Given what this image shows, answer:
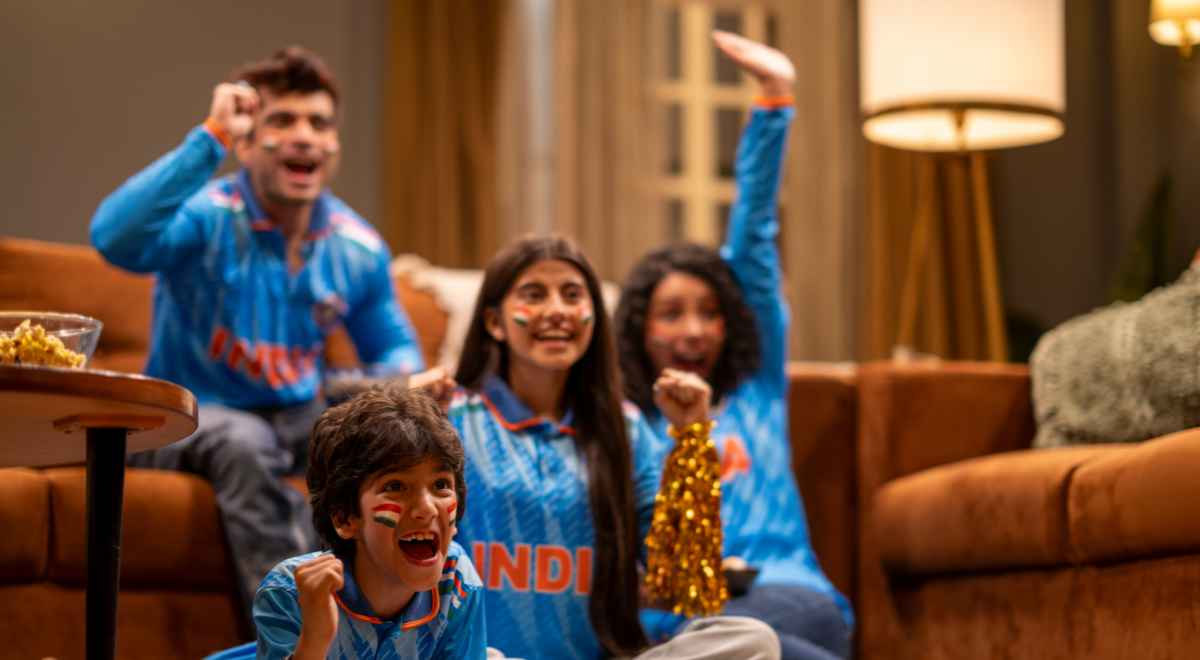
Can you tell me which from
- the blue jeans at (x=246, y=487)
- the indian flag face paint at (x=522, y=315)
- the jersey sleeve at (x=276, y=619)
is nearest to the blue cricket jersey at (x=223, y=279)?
the blue jeans at (x=246, y=487)

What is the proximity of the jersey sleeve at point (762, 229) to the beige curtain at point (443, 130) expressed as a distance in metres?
1.87

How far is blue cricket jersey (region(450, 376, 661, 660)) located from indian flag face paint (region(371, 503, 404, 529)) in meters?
0.54

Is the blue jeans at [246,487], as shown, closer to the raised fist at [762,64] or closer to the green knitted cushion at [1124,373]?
the raised fist at [762,64]

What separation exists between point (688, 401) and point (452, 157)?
2679mm

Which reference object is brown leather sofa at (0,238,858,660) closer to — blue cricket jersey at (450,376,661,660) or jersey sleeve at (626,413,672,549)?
blue cricket jersey at (450,376,661,660)

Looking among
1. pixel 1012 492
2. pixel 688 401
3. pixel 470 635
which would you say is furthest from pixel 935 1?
pixel 470 635

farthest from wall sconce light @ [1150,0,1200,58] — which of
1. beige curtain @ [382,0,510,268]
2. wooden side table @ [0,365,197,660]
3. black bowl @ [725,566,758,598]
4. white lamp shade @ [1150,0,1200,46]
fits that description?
wooden side table @ [0,365,197,660]

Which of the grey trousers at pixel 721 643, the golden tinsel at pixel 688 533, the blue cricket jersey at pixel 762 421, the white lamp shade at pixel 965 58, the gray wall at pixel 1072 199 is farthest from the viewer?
the gray wall at pixel 1072 199

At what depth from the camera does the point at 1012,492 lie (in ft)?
8.36

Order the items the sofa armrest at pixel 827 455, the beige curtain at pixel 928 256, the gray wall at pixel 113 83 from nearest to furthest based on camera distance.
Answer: the sofa armrest at pixel 827 455, the gray wall at pixel 113 83, the beige curtain at pixel 928 256

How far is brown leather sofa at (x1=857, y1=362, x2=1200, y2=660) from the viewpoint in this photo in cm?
216

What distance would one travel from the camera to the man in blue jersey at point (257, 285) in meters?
2.55

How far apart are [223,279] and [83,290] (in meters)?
0.51

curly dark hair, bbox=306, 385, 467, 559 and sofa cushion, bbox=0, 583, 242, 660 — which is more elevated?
curly dark hair, bbox=306, 385, 467, 559
